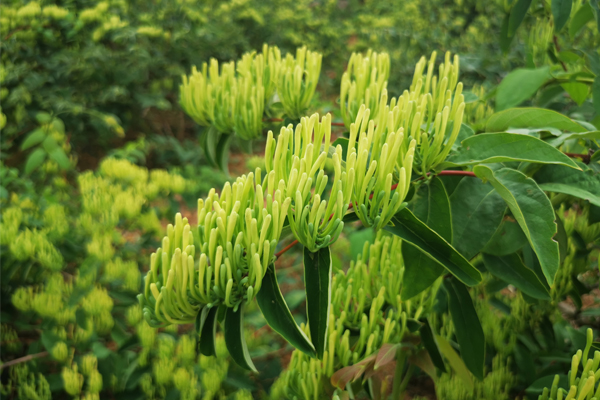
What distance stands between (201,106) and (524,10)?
0.56 metres

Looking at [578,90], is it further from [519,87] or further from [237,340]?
[237,340]

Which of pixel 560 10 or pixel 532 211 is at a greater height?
pixel 560 10

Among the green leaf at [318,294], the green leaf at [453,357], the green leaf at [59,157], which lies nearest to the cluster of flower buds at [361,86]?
the green leaf at [318,294]

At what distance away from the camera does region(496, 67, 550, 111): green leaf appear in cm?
63

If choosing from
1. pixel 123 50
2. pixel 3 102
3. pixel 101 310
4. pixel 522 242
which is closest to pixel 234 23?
pixel 123 50

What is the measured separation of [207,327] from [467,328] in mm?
334

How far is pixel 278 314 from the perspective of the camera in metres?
0.40

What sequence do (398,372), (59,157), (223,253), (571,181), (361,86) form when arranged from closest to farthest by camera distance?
(223,253) → (571,181) → (361,86) → (398,372) → (59,157)

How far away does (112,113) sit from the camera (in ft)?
7.18

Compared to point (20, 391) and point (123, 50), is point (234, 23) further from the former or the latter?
point (20, 391)

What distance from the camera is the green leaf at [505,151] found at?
16.7 inches

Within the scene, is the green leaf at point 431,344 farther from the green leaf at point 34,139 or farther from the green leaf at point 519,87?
the green leaf at point 34,139

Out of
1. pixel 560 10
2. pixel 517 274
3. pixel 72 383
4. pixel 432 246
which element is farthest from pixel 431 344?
pixel 72 383

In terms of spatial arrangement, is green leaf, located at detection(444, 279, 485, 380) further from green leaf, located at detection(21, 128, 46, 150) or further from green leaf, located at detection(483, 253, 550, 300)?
green leaf, located at detection(21, 128, 46, 150)
